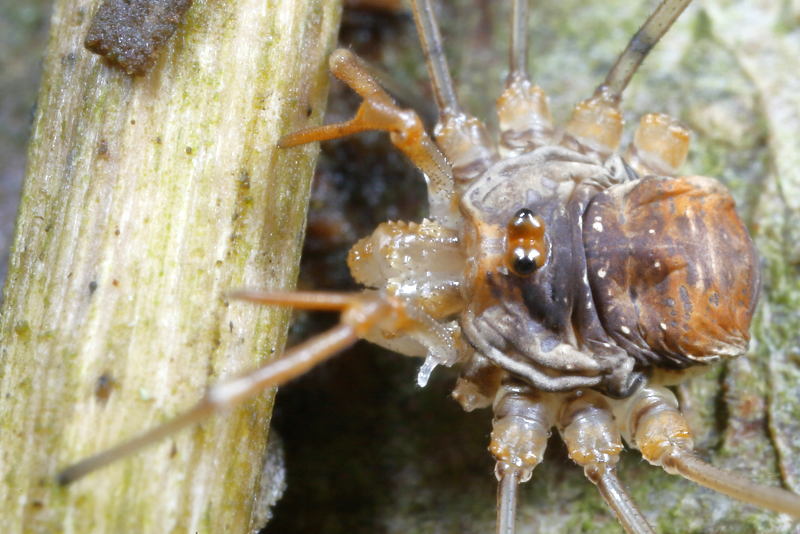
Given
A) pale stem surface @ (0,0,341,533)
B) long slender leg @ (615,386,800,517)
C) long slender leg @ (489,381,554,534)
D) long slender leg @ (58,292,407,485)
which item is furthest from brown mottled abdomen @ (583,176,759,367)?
pale stem surface @ (0,0,341,533)

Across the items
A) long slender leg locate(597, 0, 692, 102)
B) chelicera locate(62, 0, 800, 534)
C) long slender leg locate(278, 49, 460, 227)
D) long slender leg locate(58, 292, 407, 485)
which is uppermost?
long slender leg locate(597, 0, 692, 102)

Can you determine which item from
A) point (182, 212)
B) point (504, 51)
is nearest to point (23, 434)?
point (182, 212)

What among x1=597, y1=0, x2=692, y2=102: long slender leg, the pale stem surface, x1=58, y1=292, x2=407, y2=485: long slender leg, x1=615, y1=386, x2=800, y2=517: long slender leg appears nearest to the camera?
x1=58, y1=292, x2=407, y2=485: long slender leg

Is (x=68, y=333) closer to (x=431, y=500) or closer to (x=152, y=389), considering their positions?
(x=152, y=389)

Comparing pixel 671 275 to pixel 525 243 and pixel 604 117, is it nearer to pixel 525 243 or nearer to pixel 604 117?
pixel 525 243

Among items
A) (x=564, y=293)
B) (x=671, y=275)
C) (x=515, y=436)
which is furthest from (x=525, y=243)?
(x=515, y=436)

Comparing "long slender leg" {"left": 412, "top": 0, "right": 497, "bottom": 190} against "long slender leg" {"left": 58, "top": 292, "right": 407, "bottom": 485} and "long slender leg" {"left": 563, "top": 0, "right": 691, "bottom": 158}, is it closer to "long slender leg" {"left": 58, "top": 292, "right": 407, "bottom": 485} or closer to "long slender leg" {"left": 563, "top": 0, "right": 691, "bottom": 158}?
"long slender leg" {"left": 563, "top": 0, "right": 691, "bottom": 158}

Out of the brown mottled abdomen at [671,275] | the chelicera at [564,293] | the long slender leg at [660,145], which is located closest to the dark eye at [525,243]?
the chelicera at [564,293]
